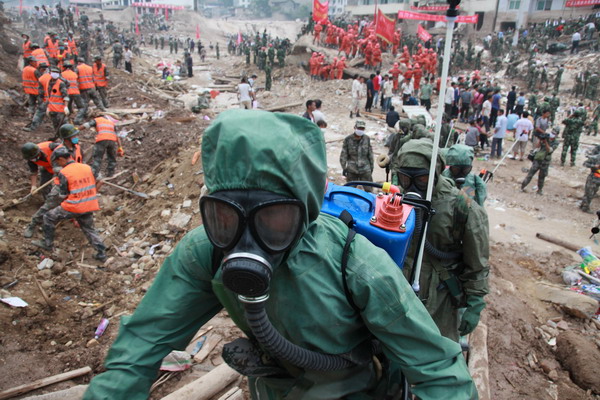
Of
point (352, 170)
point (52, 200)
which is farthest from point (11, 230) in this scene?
point (352, 170)

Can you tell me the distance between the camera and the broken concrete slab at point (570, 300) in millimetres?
4816

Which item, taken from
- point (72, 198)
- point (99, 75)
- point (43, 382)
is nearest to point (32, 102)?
point (99, 75)

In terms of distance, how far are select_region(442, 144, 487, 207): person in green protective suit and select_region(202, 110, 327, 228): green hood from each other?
312cm

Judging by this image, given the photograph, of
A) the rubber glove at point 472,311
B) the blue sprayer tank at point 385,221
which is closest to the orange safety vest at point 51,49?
the blue sprayer tank at point 385,221

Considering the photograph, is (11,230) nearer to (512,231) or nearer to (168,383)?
(168,383)

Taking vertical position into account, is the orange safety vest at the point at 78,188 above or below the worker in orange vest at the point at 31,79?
below

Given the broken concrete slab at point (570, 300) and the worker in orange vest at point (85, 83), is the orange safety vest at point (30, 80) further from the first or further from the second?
the broken concrete slab at point (570, 300)

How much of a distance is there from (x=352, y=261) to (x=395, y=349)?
32 centimetres

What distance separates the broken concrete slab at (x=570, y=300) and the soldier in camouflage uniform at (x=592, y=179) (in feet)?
13.9

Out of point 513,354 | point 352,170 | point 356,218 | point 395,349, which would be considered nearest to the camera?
point 395,349

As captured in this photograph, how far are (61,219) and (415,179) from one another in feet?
16.8

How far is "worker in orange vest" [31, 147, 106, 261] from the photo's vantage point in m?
5.56

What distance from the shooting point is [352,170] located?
6836 millimetres

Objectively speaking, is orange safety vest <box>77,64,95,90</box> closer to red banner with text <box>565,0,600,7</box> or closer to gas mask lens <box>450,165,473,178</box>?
gas mask lens <box>450,165,473,178</box>
